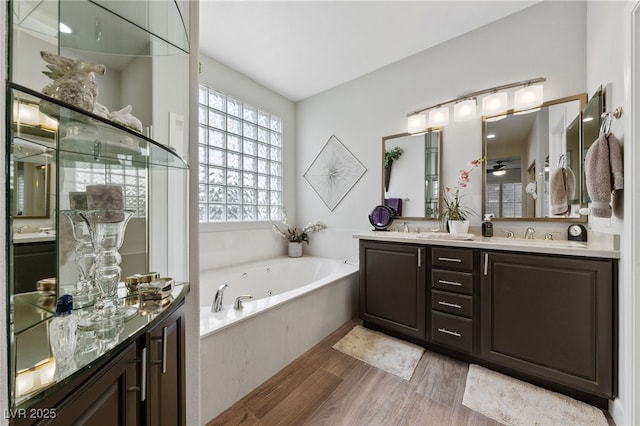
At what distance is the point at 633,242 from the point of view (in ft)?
3.80

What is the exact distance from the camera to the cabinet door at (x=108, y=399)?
18.3 inches

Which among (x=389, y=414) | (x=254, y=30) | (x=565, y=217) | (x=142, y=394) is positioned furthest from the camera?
(x=254, y=30)

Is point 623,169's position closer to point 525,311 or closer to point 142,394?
point 525,311

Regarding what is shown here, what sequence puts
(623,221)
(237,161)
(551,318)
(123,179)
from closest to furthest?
(123,179)
(623,221)
(551,318)
(237,161)

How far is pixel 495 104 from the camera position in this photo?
2.12 meters

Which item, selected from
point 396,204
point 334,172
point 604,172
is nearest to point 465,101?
point 396,204

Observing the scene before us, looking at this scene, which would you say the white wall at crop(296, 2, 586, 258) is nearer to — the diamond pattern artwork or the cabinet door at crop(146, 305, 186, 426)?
the diamond pattern artwork

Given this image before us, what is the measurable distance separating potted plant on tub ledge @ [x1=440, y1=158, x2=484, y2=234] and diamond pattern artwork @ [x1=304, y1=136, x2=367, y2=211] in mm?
1009

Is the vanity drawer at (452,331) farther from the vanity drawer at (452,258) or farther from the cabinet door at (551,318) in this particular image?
the vanity drawer at (452,258)

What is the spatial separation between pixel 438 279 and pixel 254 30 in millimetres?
2715

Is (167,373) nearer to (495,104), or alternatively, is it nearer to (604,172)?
(604,172)

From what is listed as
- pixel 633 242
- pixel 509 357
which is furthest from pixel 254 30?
pixel 509 357

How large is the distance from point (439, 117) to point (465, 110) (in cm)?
22

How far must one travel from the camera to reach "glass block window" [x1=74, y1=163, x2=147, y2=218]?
33.5 inches
